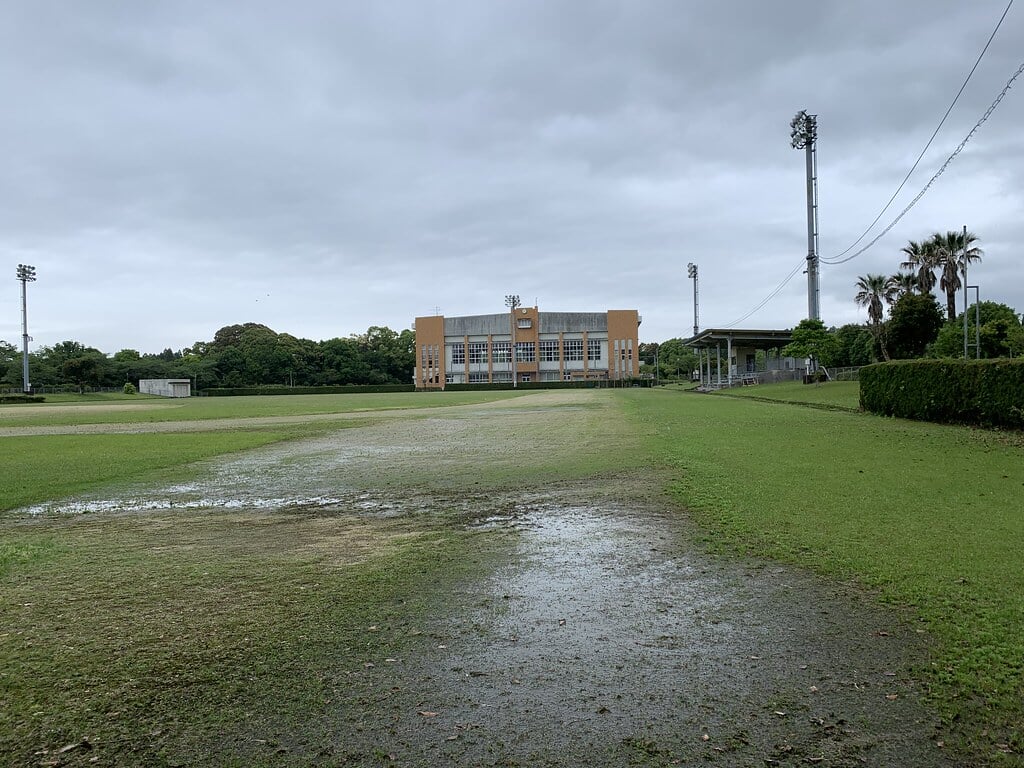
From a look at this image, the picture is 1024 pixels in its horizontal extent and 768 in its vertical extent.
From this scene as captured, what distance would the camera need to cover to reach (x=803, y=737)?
9.09 ft

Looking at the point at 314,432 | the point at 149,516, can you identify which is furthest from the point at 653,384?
Result: the point at 149,516

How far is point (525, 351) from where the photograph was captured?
360ft

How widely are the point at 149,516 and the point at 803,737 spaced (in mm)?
7181

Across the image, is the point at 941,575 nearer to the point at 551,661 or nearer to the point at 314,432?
the point at 551,661

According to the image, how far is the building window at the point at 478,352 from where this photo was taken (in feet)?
364

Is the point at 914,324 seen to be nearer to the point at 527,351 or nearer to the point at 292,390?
the point at 527,351

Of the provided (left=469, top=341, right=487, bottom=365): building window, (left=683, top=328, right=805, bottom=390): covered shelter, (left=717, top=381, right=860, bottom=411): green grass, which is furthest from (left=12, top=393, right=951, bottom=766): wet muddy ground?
(left=469, top=341, right=487, bottom=365): building window

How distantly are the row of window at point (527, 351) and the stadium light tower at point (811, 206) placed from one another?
57235 mm

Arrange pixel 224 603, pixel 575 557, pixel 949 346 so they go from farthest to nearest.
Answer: pixel 949 346
pixel 575 557
pixel 224 603

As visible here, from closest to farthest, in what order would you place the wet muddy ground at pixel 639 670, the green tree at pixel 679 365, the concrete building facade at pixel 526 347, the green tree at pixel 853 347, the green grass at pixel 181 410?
the wet muddy ground at pixel 639 670, the green grass at pixel 181 410, the green tree at pixel 853 347, the concrete building facade at pixel 526 347, the green tree at pixel 679 365

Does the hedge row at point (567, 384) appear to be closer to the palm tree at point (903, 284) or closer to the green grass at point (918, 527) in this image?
the palm tree at point (903, 284)

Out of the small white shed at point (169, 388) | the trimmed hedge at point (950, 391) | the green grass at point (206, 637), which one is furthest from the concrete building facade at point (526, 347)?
the green grass at point (206, 637)

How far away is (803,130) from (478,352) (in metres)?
65.6

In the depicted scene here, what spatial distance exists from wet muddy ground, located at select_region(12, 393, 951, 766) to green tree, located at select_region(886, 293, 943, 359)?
56444mm
